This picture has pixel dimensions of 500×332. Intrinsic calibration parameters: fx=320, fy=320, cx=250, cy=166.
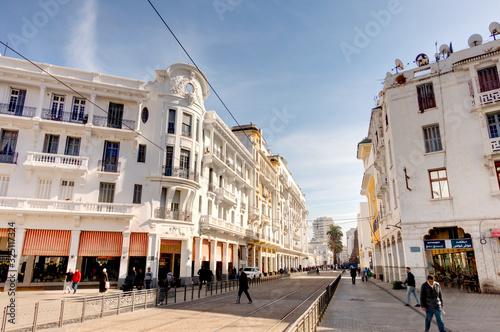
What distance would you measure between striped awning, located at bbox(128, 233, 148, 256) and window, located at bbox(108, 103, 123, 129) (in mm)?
9071

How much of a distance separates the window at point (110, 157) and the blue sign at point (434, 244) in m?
23.0

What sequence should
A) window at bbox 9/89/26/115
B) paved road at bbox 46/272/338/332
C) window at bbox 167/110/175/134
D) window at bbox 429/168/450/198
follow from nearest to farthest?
1. paved road at bbox 46/272/338/332
2. window at bbox 429/168/450/198
3. window at bbox 9/89/26/115
4. window at bbox 167/110/175/134

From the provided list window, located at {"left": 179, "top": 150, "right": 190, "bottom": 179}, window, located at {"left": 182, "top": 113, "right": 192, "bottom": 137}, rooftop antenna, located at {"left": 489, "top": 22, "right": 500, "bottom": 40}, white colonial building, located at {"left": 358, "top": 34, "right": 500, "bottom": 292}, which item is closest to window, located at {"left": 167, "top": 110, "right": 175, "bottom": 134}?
window, located at {"left": 182, "top": 113, "right": 192, "bottom": 137}

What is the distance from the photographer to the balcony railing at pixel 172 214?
85.5 feet

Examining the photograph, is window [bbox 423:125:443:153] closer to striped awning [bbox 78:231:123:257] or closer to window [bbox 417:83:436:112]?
window [bbox 417:83:436:112]

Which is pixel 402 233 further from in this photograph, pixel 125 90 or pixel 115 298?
pixel 125 90

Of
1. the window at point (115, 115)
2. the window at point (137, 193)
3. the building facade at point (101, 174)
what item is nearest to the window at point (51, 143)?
the building facade at point (101, 174)

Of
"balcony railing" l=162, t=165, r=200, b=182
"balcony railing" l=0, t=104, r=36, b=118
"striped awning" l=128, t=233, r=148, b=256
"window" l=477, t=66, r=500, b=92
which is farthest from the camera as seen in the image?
"balcony railing" l=162, t=165, r=200, b=182

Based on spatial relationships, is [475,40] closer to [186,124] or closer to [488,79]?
[488,79]

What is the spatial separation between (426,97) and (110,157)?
24155 mm

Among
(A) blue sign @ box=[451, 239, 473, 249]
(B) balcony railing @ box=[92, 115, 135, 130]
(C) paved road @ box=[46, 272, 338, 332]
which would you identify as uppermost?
(B) balcony railing @ box=[92, 115, 135, 130]

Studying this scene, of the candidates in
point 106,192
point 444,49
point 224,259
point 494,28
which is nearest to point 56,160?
point 106,192

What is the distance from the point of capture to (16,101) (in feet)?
80.1

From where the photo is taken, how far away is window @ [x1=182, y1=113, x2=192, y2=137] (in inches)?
1131
